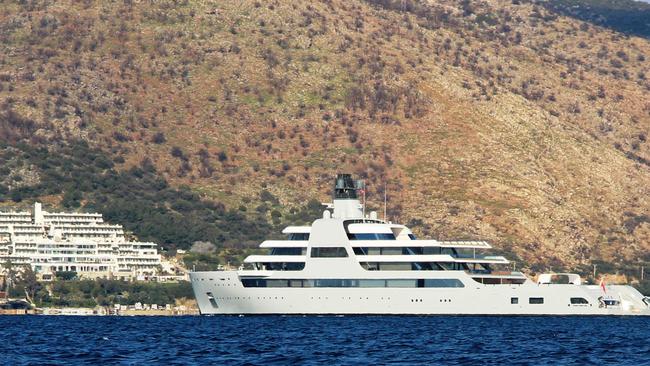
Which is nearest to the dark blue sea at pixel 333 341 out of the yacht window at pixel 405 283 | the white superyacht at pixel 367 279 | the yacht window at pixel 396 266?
the white superyacht at pixel 367 279

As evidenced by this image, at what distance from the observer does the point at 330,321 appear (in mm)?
131500

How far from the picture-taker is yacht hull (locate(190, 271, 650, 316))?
138 meters

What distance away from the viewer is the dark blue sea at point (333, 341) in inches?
3684

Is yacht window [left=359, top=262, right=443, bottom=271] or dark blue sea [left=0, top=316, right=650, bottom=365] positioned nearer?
dark blue sea [left=0, top=316, right=650, bottom=365]

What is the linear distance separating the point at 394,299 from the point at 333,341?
30.3 m

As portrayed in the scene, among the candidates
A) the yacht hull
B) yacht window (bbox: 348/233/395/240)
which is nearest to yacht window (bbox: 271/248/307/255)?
the yacht hull

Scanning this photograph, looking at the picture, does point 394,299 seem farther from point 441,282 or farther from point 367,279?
point 441,282

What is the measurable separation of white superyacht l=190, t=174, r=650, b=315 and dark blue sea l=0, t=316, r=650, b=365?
1.44 metres

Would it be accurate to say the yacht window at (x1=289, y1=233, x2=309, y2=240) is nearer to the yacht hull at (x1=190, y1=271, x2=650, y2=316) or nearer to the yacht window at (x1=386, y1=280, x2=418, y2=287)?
the yacht hull at (x1=190, y1=271, x2=650, y2=316)

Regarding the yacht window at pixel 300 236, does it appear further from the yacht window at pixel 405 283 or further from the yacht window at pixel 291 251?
the yacht window at pixel 405 283

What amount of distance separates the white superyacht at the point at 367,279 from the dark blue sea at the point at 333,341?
56.8 inches

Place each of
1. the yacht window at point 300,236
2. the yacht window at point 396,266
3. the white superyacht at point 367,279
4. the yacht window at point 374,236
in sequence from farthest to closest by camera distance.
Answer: the yacht window at point 300,236 < the yacht window at point 374,236 < the yacht window at point 396,266 < the white superyacht at point 367,279

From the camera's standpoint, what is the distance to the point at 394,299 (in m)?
138

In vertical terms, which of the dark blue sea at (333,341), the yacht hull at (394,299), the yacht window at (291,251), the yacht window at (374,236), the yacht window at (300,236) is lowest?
the dark blue sea at (333,341)
